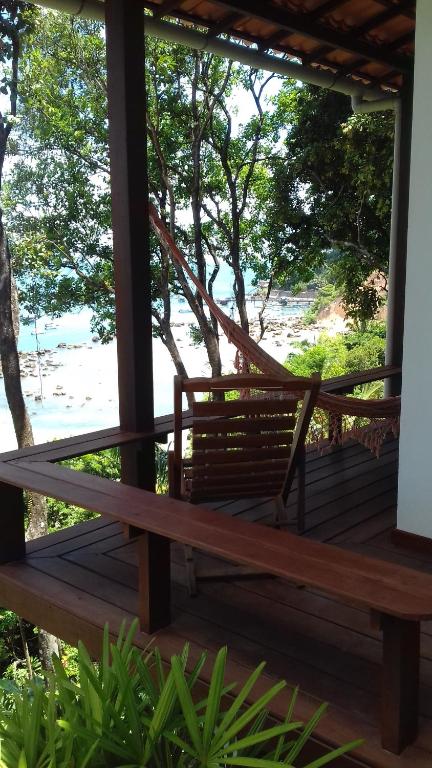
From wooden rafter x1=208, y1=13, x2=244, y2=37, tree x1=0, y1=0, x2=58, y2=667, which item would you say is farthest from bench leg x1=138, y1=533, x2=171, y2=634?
tree x1=0, y1=0, x2=58, y2=667

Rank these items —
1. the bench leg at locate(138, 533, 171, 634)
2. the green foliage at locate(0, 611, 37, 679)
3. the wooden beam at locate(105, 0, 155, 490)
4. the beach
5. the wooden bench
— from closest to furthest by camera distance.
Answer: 1. the wooden bench
2. the bench leg at locate(138, 533, 171, 634)
3. the wooden beam at locate(105, 0, 155, 490)
4. the green foliage at locate(0, 611, 37, 679)
5. the beach

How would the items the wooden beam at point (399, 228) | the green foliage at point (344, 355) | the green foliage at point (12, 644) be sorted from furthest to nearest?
the green foliage at point (344, 355) < the green foliage at point (12, 644) < the wooden beam at point (399, 228)

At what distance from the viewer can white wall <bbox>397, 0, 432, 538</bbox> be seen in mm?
2133

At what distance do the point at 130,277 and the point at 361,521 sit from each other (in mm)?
1302

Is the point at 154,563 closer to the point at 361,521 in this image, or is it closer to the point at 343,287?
the point at 361,521

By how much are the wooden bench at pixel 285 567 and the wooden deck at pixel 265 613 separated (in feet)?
0.32

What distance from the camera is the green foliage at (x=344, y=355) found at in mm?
12758

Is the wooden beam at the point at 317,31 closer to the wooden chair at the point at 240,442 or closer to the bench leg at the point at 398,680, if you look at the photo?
the wooden chair at the point at 240,442

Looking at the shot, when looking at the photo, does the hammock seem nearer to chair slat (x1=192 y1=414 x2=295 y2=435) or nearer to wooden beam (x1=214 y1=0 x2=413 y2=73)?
chair slat (x1=192 y1=414 x2=295 y2=435)

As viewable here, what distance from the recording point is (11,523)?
221cm

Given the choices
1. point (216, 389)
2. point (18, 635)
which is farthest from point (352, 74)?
point (18, 635)

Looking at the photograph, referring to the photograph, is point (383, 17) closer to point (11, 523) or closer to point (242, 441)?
point (242, 441)

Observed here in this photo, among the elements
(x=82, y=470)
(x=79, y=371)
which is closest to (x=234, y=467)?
(x=82, y=470)

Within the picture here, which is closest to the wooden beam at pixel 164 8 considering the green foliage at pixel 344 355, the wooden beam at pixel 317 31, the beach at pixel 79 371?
the wooden beam at pixel 317 31
